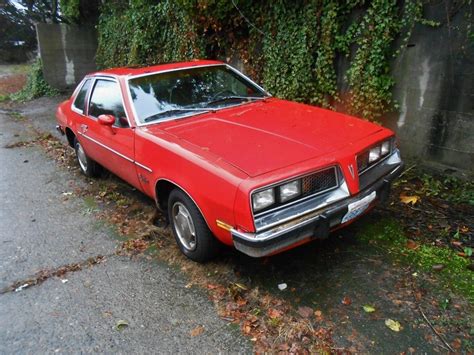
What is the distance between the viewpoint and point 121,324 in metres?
2.90

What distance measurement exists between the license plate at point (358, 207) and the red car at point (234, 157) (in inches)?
0.4

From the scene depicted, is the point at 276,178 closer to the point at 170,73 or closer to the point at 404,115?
the point at 170,73

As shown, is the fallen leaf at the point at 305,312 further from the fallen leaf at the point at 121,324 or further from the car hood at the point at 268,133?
the fallen leaf at the point at 121,324

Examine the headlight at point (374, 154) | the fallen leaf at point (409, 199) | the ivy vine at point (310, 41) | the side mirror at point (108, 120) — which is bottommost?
the fallen leaf at point (409, 199)

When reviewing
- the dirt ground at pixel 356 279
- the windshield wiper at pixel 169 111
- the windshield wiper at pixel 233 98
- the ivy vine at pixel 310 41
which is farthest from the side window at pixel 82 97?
the ivy vine at pixel 310 41

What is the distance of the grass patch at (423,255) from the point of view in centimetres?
303

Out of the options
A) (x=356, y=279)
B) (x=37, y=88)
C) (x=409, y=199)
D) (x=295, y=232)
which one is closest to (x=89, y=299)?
(x=295, y=232)

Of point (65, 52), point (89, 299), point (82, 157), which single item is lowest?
point (89, 299)

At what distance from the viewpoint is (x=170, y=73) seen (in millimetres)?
4355

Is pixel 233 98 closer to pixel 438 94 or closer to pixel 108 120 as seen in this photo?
pixel 108 120

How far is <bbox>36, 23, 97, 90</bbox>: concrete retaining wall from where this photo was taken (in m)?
13.1

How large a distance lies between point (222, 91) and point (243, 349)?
2.73 metres

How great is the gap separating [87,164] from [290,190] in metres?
3.83

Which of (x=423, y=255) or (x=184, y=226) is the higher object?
(x=184, y=226)
